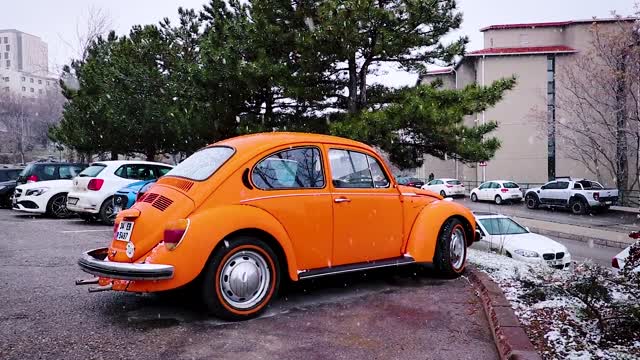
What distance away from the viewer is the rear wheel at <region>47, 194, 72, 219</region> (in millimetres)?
14750

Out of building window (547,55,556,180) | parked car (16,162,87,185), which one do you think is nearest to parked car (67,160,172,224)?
parked car (16,162,87,185)

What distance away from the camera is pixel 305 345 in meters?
4.07

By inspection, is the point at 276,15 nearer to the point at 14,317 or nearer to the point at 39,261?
the point at 39,261

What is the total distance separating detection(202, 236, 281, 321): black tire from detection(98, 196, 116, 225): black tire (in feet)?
29.3

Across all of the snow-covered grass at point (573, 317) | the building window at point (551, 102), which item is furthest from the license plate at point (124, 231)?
the building window at point (551, 102)

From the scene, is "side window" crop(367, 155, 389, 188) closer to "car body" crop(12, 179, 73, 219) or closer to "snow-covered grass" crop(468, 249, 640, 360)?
"snow-covered grass" crop(468, 249, 640, 360)

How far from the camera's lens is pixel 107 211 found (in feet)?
41.1

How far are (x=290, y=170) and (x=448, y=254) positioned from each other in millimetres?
2491

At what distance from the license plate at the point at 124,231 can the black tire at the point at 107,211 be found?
26.9 feet

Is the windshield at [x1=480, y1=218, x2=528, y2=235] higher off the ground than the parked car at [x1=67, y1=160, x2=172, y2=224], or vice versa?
the parked car at [x1=67, y1=160, x2=172, y2=224]

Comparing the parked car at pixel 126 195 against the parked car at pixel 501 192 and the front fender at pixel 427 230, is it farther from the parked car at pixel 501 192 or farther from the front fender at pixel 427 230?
the parked car at pixel 501 192

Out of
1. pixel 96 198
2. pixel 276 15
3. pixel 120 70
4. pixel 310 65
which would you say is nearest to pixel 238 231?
pixel 96 198

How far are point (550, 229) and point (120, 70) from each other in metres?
20.6

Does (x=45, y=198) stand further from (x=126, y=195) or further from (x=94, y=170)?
(x=126, y=195)
